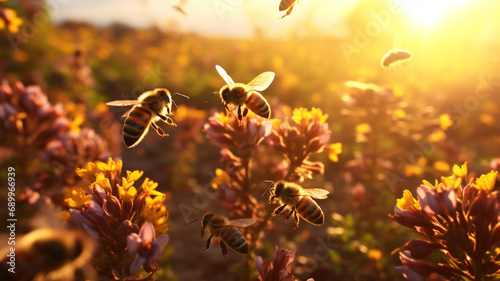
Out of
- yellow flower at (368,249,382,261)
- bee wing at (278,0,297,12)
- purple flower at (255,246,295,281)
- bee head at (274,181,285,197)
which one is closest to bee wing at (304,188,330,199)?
bee head at (274,181,285,197)

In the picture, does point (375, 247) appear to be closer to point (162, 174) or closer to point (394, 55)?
point (394, 55)

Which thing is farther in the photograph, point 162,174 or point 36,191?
point 162,174

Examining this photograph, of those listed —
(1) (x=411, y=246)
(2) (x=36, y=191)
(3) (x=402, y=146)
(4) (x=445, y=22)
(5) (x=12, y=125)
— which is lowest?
(2) (x=36, y=191)

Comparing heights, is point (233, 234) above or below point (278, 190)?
below

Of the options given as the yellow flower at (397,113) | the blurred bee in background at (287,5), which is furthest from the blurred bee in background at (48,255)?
the yellow flower at (397,113)

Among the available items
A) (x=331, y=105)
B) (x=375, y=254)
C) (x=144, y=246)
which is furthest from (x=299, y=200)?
(x=331, y=105)

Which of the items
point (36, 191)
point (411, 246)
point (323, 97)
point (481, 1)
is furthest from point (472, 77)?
point (36, 191)

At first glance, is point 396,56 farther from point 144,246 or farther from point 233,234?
point 144,246
